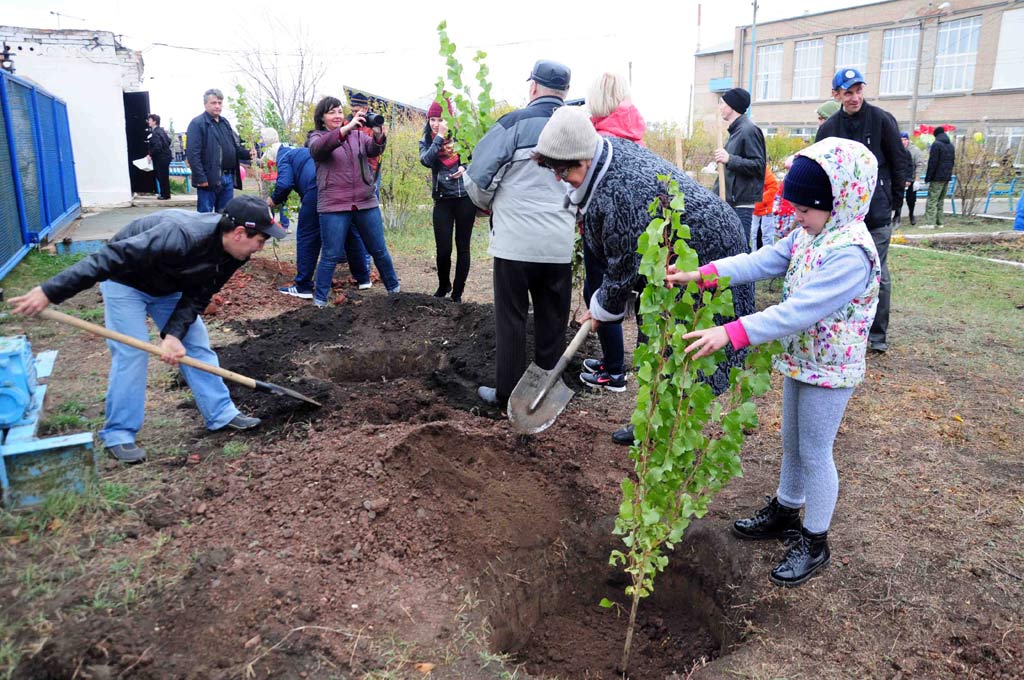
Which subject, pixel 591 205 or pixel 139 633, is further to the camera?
pixel 591 205

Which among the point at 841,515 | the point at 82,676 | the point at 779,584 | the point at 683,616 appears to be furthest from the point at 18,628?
the point at 841,515

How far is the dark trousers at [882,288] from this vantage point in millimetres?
5133

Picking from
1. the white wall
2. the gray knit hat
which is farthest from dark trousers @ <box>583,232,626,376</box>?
the white wall

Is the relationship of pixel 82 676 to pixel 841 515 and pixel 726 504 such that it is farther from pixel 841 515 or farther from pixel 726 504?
pixel 841 515

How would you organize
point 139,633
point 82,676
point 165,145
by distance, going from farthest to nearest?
point 165,145, point 139,633, point 82,676

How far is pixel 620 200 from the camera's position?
124 inches

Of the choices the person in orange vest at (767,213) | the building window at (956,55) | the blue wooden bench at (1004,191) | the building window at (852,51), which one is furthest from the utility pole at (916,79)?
the person in orange vest at (767,213)

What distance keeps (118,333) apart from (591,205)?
2450 millimetres

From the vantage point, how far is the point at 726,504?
3549mm

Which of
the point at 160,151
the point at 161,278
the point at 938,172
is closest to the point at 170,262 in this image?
the point at 161,278

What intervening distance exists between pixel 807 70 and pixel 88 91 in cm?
4324

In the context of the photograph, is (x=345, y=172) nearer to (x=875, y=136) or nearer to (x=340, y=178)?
(x=340, y=178)

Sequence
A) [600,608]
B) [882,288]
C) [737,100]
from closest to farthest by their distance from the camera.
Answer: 1. [600,608]
2. [882,288]
3. [737,100]

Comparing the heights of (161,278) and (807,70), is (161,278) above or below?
below
